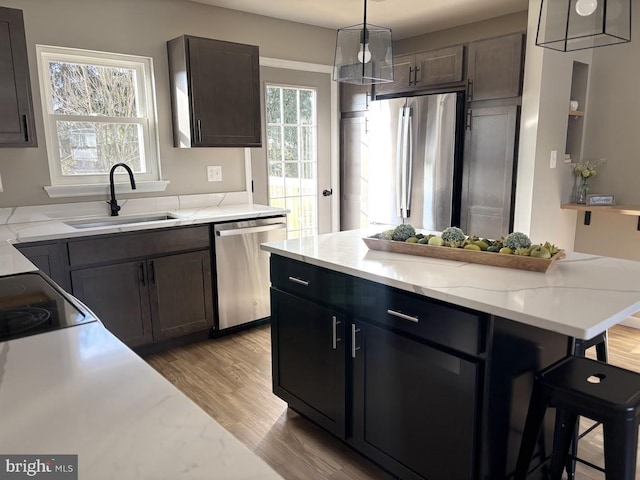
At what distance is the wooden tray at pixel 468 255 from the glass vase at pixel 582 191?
6.82 feet

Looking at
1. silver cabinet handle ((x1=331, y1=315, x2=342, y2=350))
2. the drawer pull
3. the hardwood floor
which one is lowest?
the hardwood floor

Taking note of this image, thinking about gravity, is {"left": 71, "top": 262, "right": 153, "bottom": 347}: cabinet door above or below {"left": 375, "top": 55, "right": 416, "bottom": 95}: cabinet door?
below

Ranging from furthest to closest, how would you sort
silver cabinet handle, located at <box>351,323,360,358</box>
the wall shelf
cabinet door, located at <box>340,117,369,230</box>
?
cabinet door, located at <box>340,117,369,230</box> < the wall shelf < silver cabinet handle, located at <box>351,323,360,358</box>

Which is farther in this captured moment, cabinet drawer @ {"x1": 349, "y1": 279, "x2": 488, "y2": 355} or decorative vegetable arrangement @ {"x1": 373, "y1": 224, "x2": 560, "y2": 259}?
decorative vegetable arrangement @ {"x1": 373, "y1": 224, "x2": 560, "y2": 259}

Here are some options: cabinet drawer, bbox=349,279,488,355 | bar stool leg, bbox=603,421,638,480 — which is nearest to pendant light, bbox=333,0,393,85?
cabinet drawer, bbox=349,279,488,355

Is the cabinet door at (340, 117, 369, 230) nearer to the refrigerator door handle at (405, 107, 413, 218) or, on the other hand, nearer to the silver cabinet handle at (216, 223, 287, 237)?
the refrigerator door handle at (405, 107, 413, 218)

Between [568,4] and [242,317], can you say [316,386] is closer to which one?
[242,317]

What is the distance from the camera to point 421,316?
64.7 inches

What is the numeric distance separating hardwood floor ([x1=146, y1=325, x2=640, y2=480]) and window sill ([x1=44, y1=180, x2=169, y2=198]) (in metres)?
1.21

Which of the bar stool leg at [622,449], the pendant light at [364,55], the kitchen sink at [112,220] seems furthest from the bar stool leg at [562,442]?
the kitchen sink at [112,220]

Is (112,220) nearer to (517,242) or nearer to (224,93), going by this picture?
(224,93)

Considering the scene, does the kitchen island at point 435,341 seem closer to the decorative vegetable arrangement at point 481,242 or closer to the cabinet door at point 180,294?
the decorative vegetable arrangement at point 481,242

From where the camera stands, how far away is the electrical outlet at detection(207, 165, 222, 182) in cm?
388

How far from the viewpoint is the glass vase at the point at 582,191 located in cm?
368
